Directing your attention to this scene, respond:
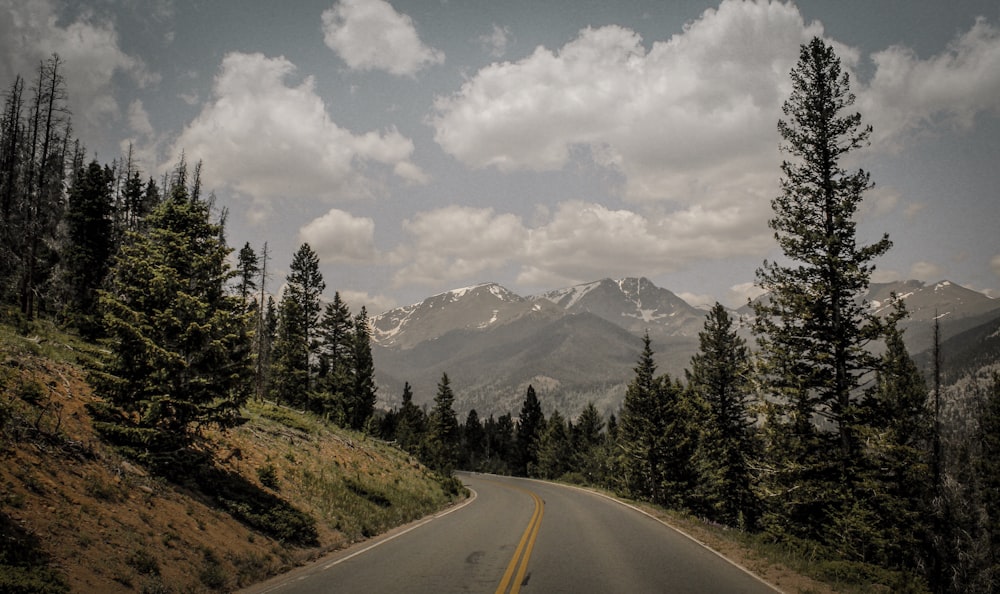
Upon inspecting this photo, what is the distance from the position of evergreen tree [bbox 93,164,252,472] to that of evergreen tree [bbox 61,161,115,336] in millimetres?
33539

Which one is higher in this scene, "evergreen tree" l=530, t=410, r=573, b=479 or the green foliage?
the green foliage

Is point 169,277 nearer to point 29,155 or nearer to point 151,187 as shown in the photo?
point 29,155

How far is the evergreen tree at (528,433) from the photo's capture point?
90.4 metres

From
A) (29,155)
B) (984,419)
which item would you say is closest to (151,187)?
(29,155)

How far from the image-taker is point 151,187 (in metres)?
56.5

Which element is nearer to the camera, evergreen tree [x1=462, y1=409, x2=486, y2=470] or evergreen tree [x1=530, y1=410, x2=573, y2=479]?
evergreen tree [x1=530, y1=410, x2=573, y2=479]

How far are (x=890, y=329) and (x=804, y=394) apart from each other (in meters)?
3.27

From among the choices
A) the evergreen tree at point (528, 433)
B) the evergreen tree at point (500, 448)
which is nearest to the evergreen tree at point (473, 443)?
the evergreen tree at point (500, 448)

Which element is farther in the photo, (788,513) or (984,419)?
(984,419)

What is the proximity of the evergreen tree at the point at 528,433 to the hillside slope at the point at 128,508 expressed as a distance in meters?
73.3

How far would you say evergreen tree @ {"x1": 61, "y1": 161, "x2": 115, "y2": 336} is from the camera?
39438mm

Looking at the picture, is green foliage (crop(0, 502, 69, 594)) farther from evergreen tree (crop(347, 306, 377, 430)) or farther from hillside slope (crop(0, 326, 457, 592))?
evergreen tree (crop(347, 306, 377, 430))

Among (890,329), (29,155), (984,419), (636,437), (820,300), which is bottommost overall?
(636,437)

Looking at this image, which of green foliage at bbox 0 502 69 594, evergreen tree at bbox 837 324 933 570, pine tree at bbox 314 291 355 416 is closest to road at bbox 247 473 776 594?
green foliage at bbox 0 502 69 594
